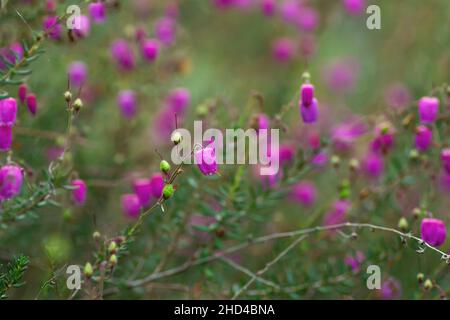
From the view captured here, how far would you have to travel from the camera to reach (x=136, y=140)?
3.37 meters

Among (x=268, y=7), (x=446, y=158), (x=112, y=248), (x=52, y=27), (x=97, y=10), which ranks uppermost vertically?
(x=268, y=7)

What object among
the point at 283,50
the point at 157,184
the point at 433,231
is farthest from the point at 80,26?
the point at 283,50

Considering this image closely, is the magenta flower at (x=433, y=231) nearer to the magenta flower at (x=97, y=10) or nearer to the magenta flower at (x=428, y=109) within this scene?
the magenta flower at (x=428, y=109)

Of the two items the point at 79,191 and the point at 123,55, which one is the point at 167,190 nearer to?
the point at 79,191

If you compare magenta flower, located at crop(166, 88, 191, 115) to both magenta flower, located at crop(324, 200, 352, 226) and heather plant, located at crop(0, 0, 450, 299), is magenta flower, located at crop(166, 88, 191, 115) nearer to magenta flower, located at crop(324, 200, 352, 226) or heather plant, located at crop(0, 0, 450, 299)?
heather plant, located at crop(0, 0, 450, 299)

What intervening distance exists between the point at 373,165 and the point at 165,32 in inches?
43.4

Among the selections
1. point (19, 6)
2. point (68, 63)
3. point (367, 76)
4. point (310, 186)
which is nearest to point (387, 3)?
point (367, 76)

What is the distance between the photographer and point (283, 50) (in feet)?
12.5

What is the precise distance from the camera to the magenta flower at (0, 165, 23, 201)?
76.2 inches

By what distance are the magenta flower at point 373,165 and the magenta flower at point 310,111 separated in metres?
0.82

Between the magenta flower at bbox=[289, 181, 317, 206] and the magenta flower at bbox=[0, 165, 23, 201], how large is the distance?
1565mm
